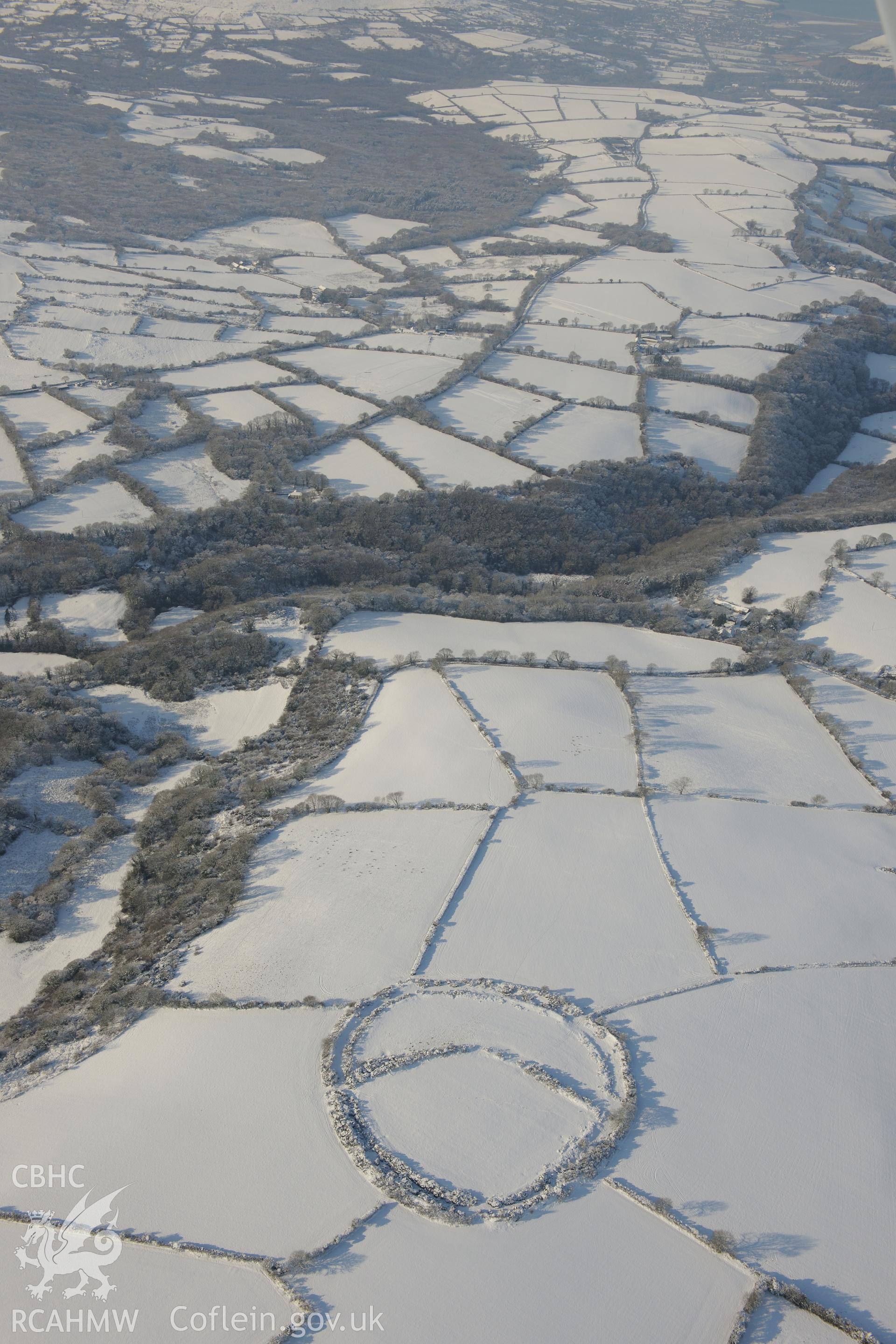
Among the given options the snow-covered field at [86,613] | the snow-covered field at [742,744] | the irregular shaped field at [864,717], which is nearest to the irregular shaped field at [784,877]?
the snow-covered field at [742,744]

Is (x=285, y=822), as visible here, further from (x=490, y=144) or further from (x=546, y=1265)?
(x=490, y=144)

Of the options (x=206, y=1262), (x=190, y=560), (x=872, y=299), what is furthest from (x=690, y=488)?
(x=206, y=1262)

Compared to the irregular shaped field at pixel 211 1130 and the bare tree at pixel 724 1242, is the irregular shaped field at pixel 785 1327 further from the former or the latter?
the irregular shaped field at pixel 211 1130

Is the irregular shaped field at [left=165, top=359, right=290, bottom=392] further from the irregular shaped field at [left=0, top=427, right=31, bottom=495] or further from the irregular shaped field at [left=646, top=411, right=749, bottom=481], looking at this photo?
the irregular shaped field at [left=646, top=411, right=749, bottom=481]

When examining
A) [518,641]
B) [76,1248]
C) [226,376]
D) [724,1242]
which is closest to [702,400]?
[226,376]

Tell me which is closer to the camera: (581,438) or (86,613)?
(86,613)

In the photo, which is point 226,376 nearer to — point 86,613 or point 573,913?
point 86,613

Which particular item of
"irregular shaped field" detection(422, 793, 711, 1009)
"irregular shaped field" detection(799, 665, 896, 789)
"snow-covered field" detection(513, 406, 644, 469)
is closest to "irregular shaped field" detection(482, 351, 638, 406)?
"snow-covered field" detection(513, 406, 644, 469)
